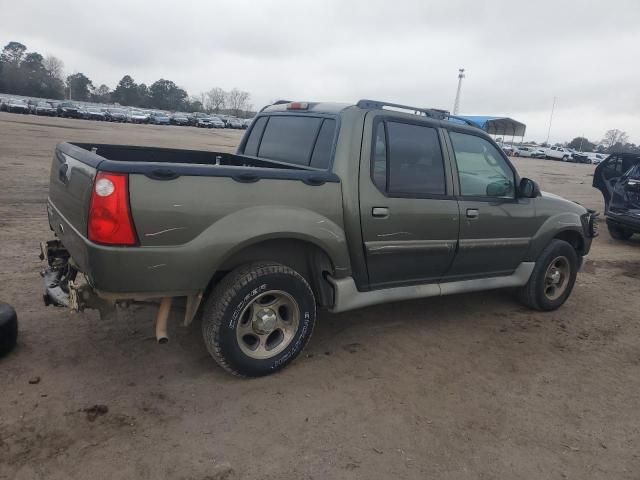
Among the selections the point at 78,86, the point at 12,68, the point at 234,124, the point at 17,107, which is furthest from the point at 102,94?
the point at 17,107

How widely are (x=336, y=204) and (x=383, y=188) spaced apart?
18.2 inches

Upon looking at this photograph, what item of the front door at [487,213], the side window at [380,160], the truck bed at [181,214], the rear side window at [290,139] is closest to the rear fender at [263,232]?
the truck bed at [181,214]

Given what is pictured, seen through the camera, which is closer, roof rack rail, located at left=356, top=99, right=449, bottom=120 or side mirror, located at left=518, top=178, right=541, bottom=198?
roof rack rail, located at left=356, top=99, right=449, bottom=120

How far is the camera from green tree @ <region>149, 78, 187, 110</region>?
107 m

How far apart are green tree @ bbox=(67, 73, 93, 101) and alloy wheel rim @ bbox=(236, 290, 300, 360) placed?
118m

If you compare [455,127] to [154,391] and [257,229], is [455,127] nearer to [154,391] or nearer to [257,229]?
[257,229]

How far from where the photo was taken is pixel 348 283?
146 inches

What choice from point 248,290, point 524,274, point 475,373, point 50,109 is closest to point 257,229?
point 248,290

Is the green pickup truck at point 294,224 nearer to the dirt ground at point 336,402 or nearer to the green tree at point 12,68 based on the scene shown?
the dirt ground at point 336,402

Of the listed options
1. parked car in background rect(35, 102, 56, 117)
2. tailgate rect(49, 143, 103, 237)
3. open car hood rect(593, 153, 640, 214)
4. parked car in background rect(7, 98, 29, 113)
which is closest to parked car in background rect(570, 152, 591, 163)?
open car hood rect(593, 153, 640, 214)

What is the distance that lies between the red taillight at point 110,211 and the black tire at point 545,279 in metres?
3.97

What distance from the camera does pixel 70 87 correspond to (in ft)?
344

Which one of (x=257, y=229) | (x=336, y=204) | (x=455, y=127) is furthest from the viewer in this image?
(x=455, y=127)

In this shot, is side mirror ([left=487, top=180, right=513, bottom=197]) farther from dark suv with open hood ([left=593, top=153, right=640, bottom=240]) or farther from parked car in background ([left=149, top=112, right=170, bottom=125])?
parked car in background ([left=149, top=112, right=170, bottom=125])
